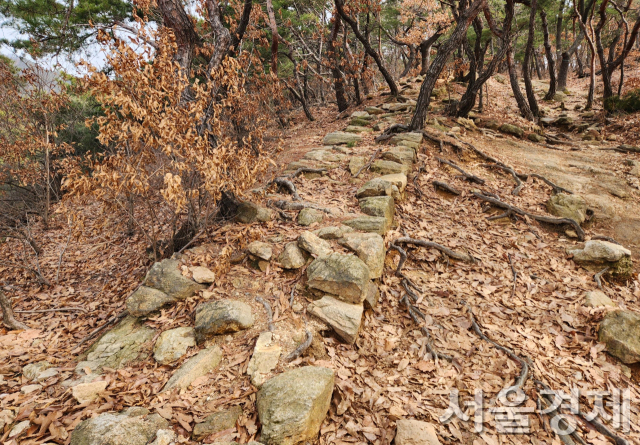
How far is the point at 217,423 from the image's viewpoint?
2314mm

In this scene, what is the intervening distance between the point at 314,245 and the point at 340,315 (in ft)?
3.51

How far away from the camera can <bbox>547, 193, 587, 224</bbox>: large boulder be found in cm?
583

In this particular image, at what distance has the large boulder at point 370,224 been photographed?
15.4ft

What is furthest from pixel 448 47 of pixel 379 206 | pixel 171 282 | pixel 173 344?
pixel 173 344

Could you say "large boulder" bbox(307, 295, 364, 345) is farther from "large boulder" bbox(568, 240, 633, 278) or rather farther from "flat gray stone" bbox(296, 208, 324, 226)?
"large boulder" bbox(568, 240, 633, 278)

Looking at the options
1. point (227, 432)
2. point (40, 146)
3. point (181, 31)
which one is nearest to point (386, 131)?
point (181, 31)

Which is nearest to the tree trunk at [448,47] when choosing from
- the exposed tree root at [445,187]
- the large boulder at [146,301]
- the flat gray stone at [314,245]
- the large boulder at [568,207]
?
the exposed tree root at [445,187]

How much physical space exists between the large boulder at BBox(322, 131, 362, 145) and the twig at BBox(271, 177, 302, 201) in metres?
3.07

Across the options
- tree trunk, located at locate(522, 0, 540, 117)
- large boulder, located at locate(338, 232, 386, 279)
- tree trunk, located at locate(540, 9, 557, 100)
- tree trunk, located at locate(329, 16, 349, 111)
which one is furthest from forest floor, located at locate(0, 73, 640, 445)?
tree trunk, located at locate(540, 9, 557, 100)

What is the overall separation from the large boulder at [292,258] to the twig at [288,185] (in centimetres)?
164

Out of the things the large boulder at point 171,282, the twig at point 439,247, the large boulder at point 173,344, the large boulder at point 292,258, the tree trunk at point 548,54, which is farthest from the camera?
the tree trunk at point 548,54

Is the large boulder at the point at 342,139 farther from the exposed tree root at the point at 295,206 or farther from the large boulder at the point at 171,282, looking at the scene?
the large boulder at the point at 171,282

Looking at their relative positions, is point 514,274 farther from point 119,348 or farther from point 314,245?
point 119,348

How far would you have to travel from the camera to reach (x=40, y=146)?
8.08m
